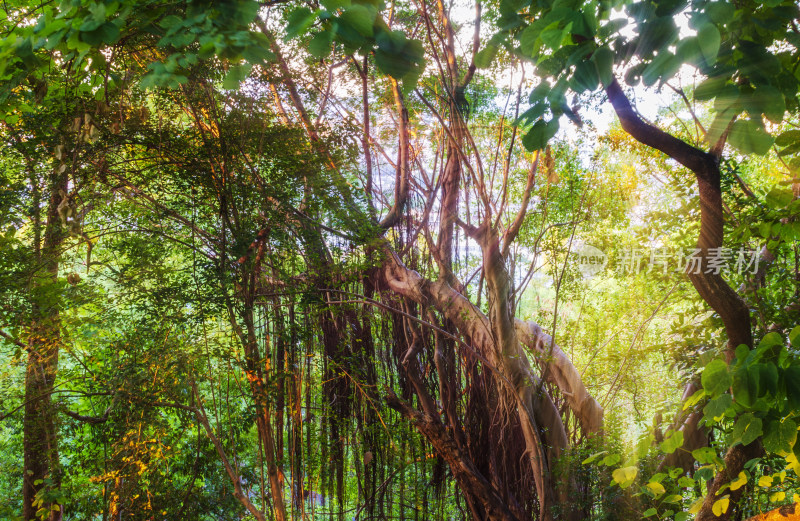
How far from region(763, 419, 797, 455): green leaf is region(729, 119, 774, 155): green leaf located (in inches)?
17.1

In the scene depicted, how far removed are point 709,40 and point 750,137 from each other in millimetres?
156

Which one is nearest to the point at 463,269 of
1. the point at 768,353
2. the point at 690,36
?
the point at 768,353

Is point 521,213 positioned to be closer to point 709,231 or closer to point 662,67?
point 709,231

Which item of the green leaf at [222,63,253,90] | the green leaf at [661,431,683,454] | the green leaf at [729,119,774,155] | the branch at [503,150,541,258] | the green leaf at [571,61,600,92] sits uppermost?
the branch at [503,150,541,258]

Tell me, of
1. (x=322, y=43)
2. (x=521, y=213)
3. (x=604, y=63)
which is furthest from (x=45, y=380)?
(x=604, y=63)

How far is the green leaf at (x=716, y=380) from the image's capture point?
78 centimetres

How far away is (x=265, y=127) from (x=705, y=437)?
2.59 metres

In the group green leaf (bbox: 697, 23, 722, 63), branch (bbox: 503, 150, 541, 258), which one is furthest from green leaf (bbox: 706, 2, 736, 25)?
branch (bbox: 503, 150, 541, 258)

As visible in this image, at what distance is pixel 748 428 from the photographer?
81 centimetres

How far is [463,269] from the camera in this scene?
10.7 feet

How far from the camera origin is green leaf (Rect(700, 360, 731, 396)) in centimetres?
78

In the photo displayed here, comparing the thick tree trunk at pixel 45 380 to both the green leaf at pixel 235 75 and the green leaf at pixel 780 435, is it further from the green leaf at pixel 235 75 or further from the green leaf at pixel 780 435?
A: the green leaf at pixel 780 435

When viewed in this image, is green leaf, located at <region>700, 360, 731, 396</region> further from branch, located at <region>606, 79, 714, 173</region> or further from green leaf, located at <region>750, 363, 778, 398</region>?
branch, located at <region>606, 79, 714, 173</region>

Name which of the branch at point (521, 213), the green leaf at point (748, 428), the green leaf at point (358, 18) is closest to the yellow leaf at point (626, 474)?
the green leaf at point (748, 428)
